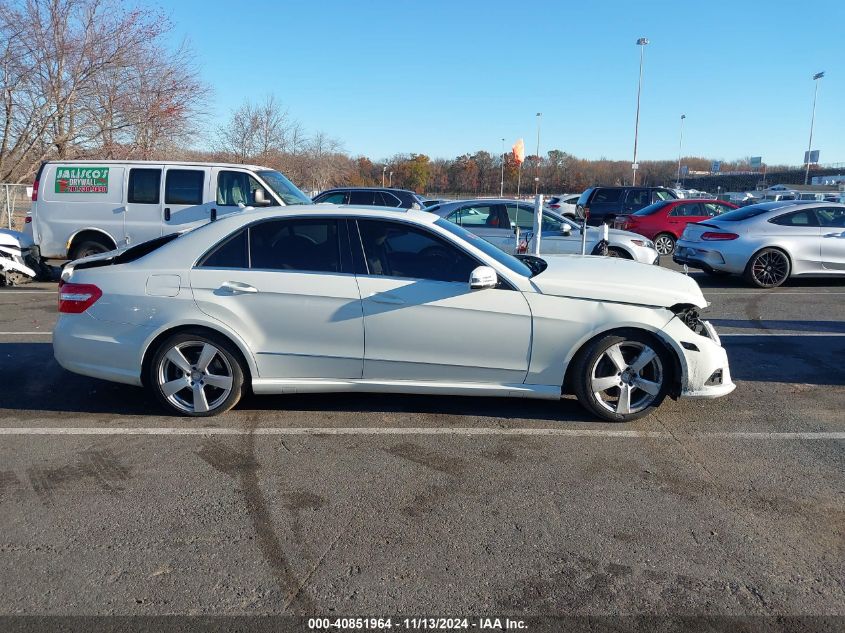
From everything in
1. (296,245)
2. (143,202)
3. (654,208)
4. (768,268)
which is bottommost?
(296,245)

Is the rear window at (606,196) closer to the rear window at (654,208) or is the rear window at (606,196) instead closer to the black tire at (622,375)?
the rear window at (654,208)

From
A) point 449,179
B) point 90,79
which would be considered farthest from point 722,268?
point 449,179

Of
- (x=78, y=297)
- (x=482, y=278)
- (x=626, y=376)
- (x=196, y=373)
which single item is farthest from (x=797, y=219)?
(x=78, y=297)

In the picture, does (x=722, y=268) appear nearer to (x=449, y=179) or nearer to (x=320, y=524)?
(x=320, y=524)

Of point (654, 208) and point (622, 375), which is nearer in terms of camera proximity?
point (622, 375)

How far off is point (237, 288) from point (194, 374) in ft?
2.38

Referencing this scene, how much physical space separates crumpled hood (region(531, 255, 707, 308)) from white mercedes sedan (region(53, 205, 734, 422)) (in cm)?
1

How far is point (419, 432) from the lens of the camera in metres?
4.68

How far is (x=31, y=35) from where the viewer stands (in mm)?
19797

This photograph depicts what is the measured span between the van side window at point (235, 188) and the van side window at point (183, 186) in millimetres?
355

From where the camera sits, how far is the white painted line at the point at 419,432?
4.63m

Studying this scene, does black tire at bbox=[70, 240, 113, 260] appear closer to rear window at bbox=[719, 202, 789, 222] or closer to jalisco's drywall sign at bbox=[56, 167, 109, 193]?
jalisco's drywall sign at bbox=[56, 167, 109, 193]

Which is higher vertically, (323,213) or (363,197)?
(363,197)

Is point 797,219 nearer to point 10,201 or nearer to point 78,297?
point 78,297
